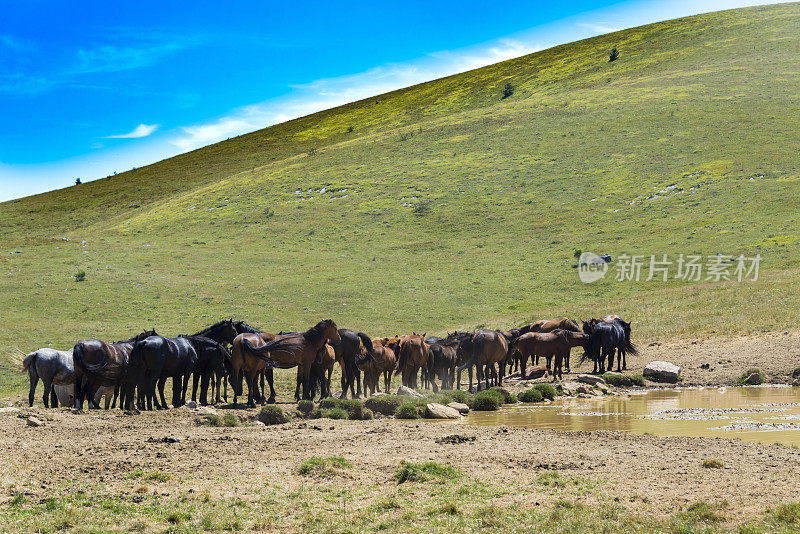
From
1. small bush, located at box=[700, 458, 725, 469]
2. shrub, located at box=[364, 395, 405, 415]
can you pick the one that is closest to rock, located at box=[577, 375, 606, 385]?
shrub, located at box=[364, 395, 405, 415]

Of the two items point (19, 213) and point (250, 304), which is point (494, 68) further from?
point (250, 304)

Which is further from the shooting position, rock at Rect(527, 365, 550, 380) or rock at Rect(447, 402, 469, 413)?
rock at Rect(527, 365, 550, 380)

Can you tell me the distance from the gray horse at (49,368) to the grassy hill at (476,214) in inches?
443

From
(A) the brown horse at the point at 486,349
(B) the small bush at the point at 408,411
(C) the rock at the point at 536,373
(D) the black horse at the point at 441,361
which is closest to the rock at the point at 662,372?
(C) the rock at the point at 536,373

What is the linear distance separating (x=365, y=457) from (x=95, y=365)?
991cm

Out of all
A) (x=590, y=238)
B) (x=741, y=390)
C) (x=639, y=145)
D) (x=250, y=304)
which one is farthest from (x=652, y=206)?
(x=741, y=390)

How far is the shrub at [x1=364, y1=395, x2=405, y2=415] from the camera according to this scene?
67.6 ft

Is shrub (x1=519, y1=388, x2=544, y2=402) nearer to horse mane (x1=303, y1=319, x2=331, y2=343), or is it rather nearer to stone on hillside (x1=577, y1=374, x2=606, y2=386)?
stone on hillside (x1=577, y1=374, x2=606, y2=386)

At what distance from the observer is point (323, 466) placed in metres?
12.2

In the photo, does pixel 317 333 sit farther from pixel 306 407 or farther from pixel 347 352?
pixel 306 407

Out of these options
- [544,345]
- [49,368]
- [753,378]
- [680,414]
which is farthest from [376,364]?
[753,378]

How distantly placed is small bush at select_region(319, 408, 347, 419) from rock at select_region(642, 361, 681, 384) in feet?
44.2

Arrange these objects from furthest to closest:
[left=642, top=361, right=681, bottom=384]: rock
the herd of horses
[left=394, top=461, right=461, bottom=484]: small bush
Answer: [left=642, top=361, right=681, bottom=384]: rock < the herd of horses < [left=394, top=461, right=461, bottom=484]: small bush

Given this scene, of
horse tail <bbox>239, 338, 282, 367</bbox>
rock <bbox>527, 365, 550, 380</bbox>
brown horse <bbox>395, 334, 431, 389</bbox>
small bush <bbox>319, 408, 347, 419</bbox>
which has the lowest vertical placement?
rock <bbox>527, 365, 550, 380</bbox>
